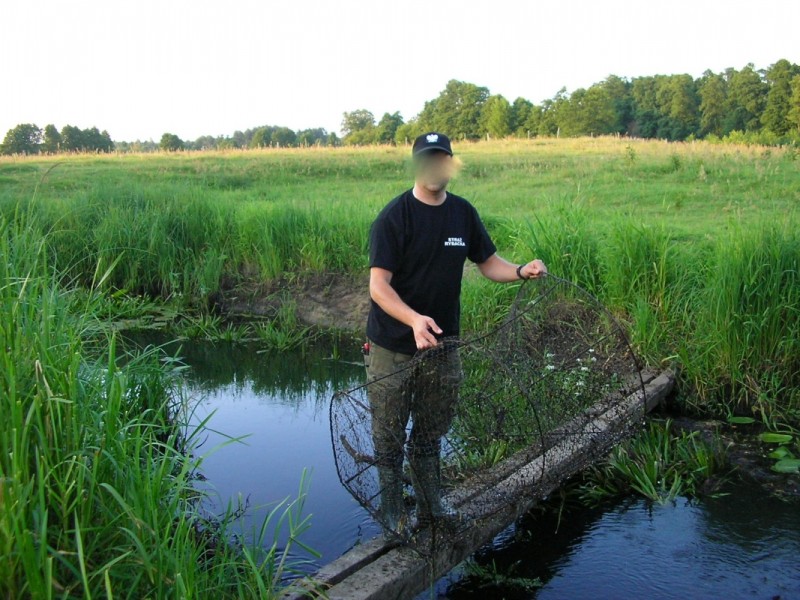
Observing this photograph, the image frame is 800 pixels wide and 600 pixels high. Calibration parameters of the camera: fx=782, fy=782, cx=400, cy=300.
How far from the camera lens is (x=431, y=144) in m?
3.23

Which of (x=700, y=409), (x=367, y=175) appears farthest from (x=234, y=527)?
(x=367, y=175)

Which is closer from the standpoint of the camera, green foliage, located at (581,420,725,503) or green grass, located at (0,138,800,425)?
green foliage, located at (581,420,725,503)

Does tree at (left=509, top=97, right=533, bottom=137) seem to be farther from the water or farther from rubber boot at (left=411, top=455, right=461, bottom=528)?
rubber boot at (left=411, top=455, right=461, bottom=528)

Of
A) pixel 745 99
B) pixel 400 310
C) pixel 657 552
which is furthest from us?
pixel 745 99

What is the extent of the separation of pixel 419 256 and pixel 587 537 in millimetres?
1964

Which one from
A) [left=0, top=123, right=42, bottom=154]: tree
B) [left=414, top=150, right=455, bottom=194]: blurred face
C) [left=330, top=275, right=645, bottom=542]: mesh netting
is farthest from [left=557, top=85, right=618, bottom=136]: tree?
[left=414, top=150, right=455, bottom=194]: blurred face

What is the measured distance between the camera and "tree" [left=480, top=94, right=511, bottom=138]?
61969mm

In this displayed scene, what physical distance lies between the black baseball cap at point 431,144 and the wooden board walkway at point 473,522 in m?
1.45

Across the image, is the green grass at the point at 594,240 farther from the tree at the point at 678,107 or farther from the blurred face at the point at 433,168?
the tree at the point at 678,107

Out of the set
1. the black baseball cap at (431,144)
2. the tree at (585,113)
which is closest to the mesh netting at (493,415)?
the black baseball cap at (431,144)

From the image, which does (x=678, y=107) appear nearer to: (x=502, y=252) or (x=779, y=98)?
(x=779, y=98)

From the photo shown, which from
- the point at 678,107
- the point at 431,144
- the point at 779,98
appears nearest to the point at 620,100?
the point at 678,107

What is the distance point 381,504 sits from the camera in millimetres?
3545

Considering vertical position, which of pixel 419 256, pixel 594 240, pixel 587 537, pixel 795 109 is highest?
pixel 795 109
